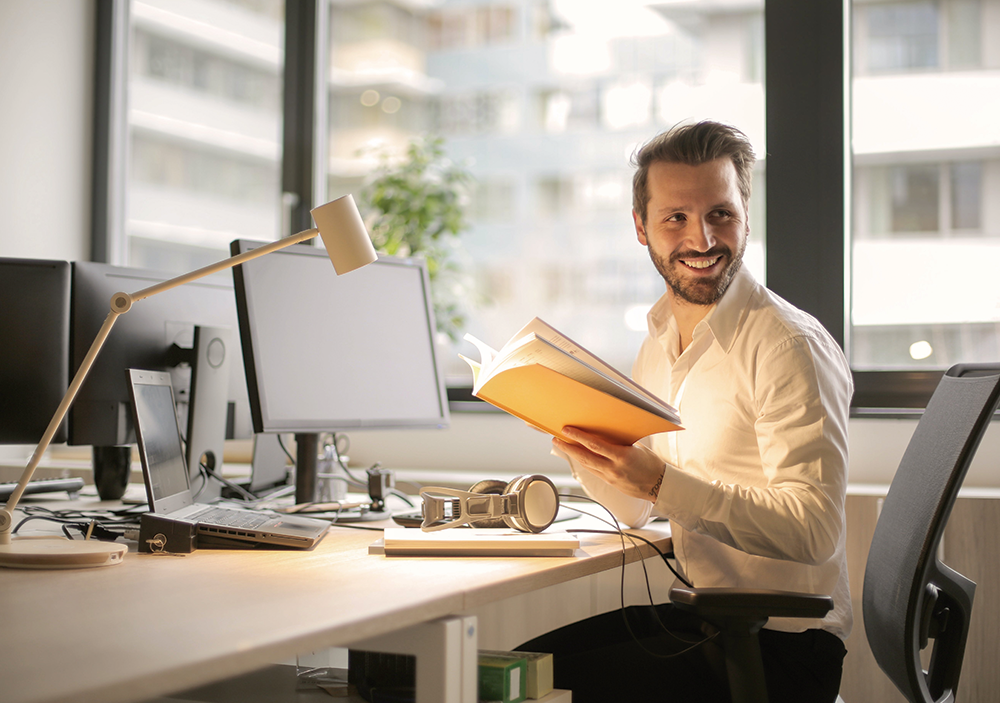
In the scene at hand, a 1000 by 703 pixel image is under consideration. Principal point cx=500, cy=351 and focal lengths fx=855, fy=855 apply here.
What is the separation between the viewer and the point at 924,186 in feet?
7.67

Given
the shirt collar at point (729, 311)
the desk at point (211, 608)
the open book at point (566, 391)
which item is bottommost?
the desk at point (211, 608)

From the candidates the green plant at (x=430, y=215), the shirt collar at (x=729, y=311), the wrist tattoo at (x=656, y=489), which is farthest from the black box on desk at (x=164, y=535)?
the green plant at (x=430, y=215)

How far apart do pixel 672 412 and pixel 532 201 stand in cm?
170

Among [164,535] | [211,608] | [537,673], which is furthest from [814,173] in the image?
[211,608]

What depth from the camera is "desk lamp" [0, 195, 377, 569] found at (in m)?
1.14

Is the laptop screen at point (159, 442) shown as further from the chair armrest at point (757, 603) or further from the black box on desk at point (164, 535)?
the chair armrest at point (757, 603)

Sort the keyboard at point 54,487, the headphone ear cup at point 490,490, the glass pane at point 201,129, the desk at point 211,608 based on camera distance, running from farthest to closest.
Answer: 1. the glass pane at point 201,129
2. the keyboard at point 54,487
3. the headphone ear cup at point 490,490
4. the desk at point 211,608

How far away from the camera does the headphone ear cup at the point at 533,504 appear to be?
1380 millimetres

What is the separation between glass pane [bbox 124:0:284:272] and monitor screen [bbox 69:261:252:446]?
143 cm

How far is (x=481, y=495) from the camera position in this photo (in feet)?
4.58

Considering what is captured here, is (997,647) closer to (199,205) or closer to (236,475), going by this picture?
(236,475)

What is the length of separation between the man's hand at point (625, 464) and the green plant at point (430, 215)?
154 centimetres

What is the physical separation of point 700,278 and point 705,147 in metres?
0.24

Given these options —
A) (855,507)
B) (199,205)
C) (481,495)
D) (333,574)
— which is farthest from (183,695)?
(199,205)
